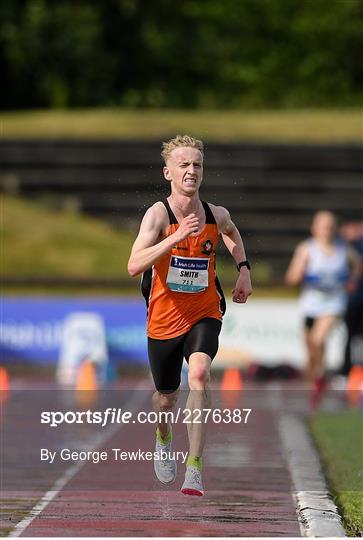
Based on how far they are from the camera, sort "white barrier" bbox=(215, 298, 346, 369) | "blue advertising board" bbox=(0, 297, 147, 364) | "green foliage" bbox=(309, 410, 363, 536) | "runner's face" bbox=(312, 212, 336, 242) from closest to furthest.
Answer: "green foliage" bbox=(309, 410, 363, 536) → "runner's face" bbox=(312, 212, 336, 242) → "white barrier" bbox=(215, 298, 346, 369) → "blue advertising board" bbox=(0, 297, 147, 364)

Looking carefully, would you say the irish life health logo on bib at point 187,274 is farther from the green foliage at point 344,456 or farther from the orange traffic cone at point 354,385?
the orange traffic cone at point 354,385

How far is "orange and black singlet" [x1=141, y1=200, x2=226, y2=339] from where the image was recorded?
8141 millimetres

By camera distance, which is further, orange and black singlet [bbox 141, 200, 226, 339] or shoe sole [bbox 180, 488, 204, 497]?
orange and black singlet [bbox 141, 200, 226, 339]

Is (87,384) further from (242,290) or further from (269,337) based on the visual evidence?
(242,290)

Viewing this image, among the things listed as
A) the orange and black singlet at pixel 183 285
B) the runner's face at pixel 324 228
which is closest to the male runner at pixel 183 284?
the orange and black singlet at pixel 183 285

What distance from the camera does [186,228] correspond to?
7852mm

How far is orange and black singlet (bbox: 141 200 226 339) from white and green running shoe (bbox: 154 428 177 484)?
571mm

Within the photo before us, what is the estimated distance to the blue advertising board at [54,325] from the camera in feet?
78.0

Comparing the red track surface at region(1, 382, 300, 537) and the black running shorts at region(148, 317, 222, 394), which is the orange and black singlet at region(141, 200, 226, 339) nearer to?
the black running shorts at region(148, 317, 222, 394)

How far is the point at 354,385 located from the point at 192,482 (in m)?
12.3

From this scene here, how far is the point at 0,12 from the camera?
49.5m

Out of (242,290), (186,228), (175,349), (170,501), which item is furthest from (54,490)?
(186,228)

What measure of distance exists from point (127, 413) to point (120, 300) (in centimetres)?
1516

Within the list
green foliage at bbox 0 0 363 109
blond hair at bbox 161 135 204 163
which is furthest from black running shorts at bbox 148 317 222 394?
green foliage at bbox 0 0 363 109
